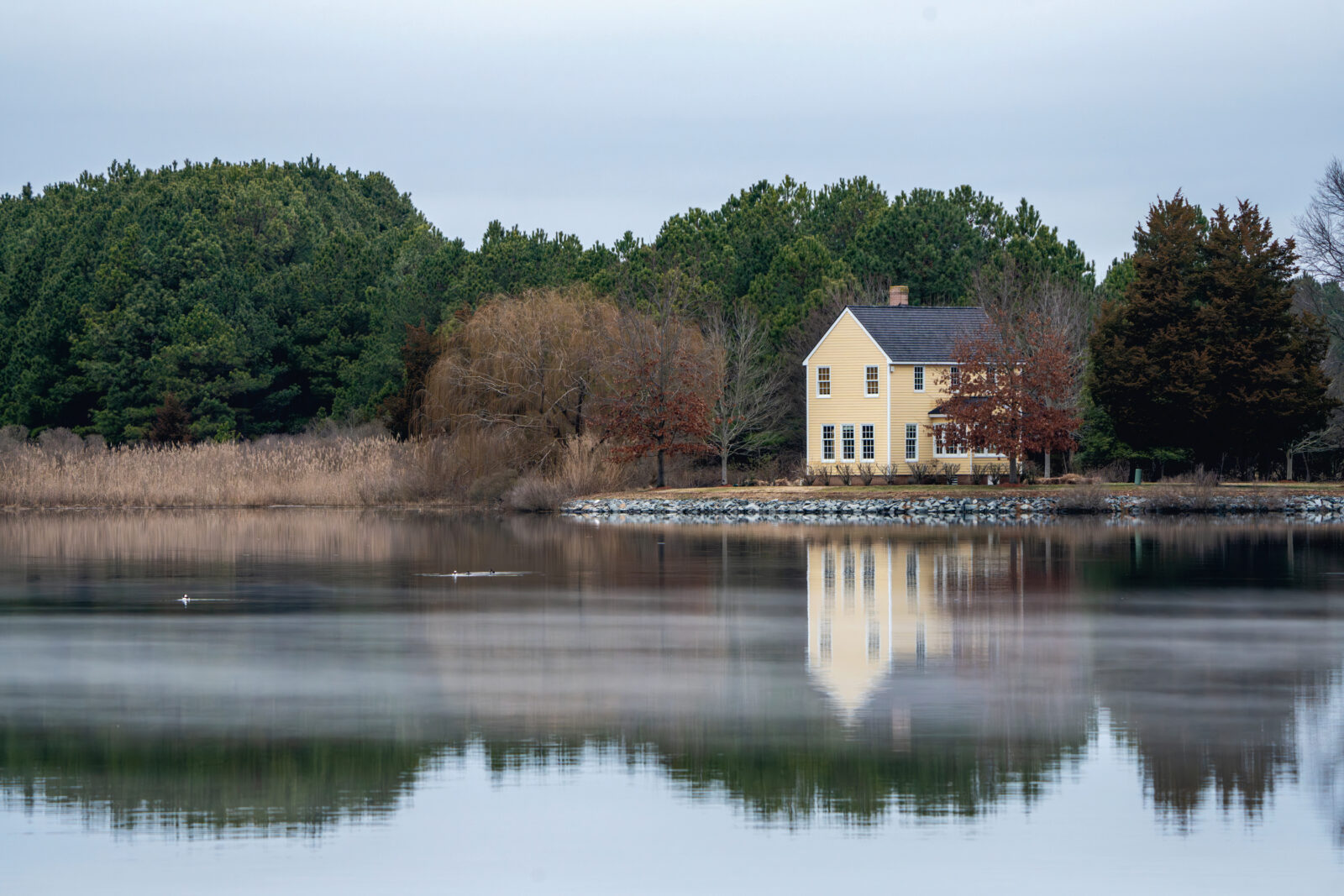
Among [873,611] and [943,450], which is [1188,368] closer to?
[943,450]

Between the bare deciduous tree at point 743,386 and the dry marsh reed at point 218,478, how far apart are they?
11413 mm

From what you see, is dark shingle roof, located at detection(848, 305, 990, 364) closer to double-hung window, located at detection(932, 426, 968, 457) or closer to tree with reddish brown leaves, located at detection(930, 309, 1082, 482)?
double-hung window, located at detection(932, 426, 968, 457)

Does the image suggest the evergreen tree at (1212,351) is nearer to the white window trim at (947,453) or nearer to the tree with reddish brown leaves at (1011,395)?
the tree with reddish brown leaves at (1011,395)

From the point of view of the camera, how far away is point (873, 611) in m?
21.1

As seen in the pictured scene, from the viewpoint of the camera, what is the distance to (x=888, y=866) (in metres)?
8.94

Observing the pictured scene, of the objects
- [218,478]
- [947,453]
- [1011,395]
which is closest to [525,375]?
[218,478]

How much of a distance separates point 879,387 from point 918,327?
3165 millimetres

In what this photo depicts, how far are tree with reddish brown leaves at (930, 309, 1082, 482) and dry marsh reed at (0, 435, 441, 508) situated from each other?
19.3 meters

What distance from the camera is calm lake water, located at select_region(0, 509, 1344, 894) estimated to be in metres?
9.11

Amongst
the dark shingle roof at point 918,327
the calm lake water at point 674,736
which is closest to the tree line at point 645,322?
the dark shingle roof at point 918,327

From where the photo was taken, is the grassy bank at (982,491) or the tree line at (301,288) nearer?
the grassy bank at (982,491)

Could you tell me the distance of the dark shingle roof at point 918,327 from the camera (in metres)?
62.2

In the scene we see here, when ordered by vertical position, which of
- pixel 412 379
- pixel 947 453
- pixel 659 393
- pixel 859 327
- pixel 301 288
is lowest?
pixel 947 453

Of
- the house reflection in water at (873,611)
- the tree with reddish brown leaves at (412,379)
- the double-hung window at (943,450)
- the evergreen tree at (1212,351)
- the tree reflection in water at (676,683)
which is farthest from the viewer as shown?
the tree with reddish brown leaves at (412,379)
